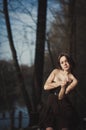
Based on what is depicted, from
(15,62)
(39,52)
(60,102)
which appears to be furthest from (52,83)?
(15,62)

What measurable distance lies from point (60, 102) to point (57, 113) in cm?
10

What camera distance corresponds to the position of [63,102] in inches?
139

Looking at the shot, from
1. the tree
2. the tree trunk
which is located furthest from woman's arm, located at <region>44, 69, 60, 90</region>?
the tree trunk

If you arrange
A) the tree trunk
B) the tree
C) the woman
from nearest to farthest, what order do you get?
the woman, the tree, the tree trunk

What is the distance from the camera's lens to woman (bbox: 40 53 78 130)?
11.6 ft

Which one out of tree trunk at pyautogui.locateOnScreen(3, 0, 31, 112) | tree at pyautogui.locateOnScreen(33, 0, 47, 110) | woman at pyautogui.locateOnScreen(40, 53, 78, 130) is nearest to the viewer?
woman at pyautogui.locateOnScreen(40, 53, 78, 130)

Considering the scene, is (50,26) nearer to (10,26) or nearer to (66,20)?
(66,20)

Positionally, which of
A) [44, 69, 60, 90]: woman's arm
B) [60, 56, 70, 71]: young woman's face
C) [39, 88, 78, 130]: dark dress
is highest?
[60, 56, 70, 71]: young woman's face

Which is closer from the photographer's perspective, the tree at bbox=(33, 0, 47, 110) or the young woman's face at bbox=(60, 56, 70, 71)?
the young woman's face at bbox=(60, 56, 70, 71)

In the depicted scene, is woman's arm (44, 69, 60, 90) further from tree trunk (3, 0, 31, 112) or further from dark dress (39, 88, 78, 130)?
tree trunk (3, 0, 31, 112)

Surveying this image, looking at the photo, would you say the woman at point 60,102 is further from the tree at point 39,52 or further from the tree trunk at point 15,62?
the tree trunk at point 15,62

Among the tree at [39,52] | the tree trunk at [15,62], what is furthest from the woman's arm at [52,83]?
the tree trunk at [15,62]

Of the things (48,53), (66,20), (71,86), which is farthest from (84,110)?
(71,86)

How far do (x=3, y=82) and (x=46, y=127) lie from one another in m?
4.98
